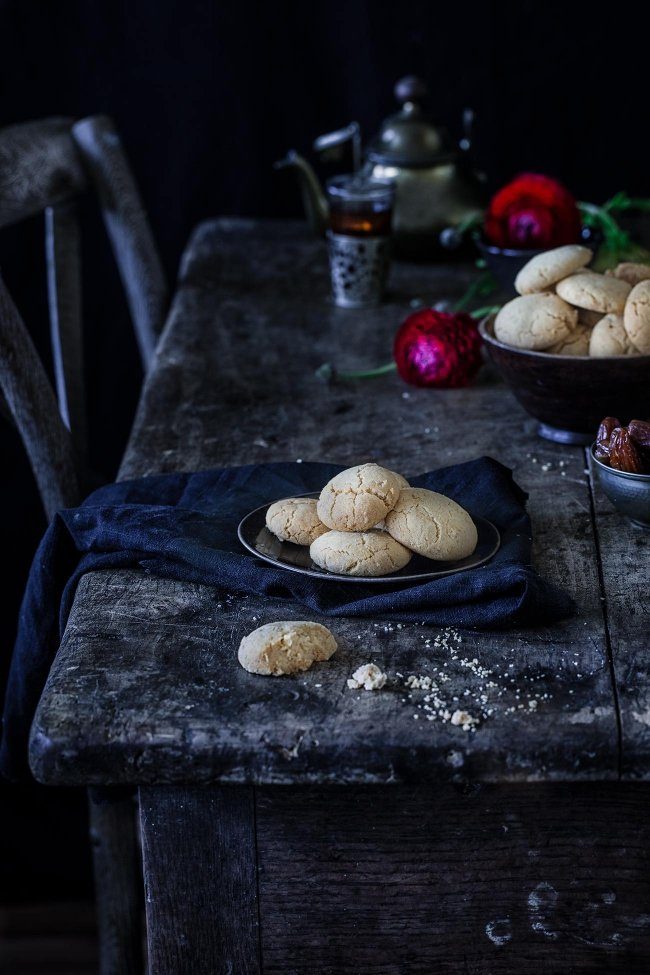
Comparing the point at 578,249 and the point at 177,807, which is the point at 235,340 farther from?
the point at 177,807

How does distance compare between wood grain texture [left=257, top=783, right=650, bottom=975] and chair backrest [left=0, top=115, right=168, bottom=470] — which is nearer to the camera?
wood grain texture [left=257, top=783, right=650, bottom=975]

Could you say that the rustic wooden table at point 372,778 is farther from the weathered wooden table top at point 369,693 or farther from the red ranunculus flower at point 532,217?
the red ranunculus flower at point 532,217

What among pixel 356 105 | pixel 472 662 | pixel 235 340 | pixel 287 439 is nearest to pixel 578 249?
pixel 287 439

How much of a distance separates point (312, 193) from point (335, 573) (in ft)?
3.70

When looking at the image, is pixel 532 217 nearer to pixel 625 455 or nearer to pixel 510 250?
pixel 510 250

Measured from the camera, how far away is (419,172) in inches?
68.4

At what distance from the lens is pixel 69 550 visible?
949mm

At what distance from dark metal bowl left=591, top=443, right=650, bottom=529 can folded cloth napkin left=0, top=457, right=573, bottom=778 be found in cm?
7

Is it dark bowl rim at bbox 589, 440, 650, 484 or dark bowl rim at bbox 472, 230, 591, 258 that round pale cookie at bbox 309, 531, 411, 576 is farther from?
dark bowl rim at bbox 472, 230, 591, 258

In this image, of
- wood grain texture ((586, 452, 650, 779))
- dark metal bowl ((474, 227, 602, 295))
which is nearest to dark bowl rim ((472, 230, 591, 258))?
dark metal bowl ((474, 227, 602, 295))

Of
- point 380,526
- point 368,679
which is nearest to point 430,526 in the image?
point 380,526

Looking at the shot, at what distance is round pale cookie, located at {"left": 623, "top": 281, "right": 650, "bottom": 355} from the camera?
100cm

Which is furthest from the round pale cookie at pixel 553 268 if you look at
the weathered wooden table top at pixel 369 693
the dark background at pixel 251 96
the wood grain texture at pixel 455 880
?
the dark background at pixel 251 96

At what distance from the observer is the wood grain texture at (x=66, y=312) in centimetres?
157
